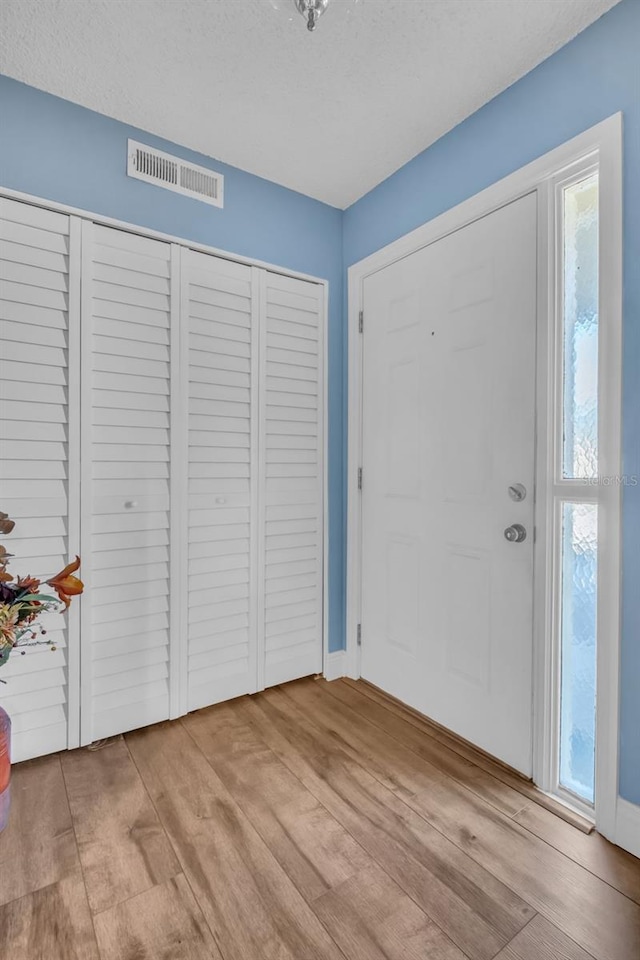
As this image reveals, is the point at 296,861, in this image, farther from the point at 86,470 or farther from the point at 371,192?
the point at 371,192

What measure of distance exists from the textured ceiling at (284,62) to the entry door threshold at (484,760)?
2452mm

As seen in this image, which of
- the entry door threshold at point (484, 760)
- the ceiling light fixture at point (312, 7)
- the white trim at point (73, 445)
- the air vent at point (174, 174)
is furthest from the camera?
the air vent at point (174, 174)

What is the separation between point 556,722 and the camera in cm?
158

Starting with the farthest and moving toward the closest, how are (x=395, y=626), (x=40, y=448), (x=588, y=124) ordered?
(x=395, y=626)
(x=40, y=448)
(x=588, y=124)

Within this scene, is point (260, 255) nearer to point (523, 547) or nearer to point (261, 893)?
point (523, 547)

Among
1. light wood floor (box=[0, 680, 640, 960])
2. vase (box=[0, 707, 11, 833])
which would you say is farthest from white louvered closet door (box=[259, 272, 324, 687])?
vase (box=[0, 707, 11, 833])

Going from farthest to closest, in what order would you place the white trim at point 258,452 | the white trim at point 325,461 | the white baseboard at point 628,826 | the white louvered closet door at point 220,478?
the white trim at point 325,461
the white trim at point 258,452
the white louvered closet door at point 220,478
the white baseboard at point 628,826

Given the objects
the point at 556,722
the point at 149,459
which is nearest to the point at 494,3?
the point at 149,459

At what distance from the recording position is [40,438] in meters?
1.73

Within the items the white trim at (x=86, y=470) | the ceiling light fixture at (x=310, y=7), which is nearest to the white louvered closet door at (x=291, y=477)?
the white trim at (x=86, y=470)

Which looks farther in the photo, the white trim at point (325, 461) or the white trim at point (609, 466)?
the white trim at point (325, 461)

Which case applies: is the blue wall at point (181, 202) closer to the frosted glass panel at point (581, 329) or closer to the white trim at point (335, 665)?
the white trim at point (335, 665)

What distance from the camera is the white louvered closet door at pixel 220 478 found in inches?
81.2

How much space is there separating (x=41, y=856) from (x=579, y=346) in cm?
222
